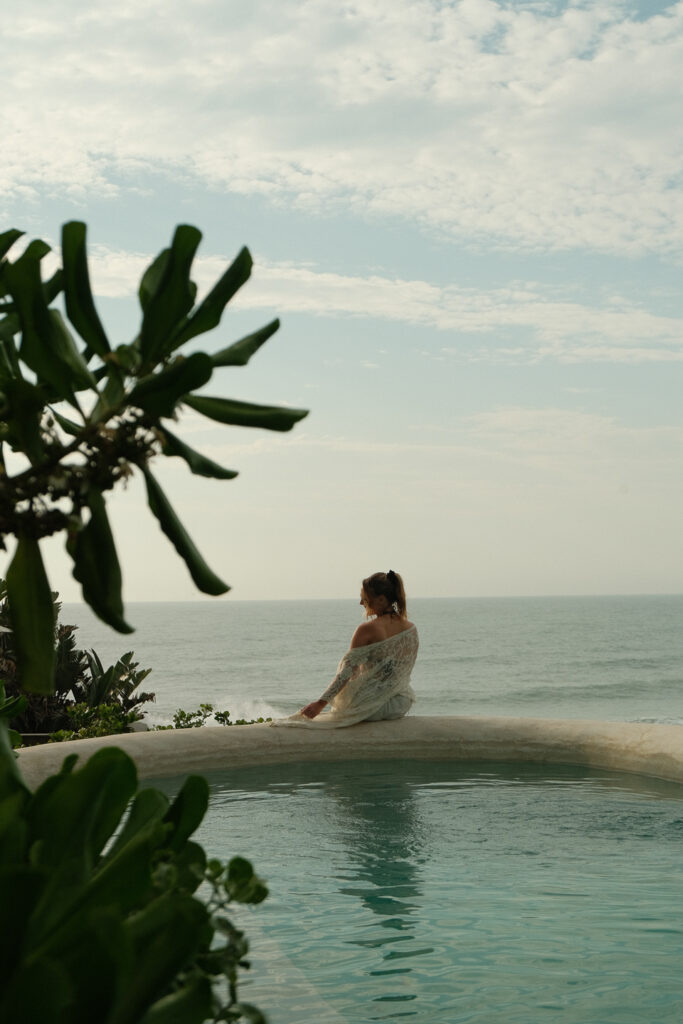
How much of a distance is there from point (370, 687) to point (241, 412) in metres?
6.28

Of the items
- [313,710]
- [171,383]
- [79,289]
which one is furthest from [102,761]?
[313,710]

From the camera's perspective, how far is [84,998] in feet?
3.57

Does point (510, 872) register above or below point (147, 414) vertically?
below

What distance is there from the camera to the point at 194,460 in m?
1.62

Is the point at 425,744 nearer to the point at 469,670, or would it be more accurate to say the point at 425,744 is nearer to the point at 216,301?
the point at 216,301

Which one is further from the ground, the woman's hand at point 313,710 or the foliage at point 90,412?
the foliage at point 90,412

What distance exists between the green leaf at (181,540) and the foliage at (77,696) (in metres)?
6.69

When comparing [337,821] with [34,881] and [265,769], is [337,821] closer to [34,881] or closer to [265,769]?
[265,769]

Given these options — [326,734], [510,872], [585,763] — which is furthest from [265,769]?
[510,872]

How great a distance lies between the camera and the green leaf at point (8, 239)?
1.82 m

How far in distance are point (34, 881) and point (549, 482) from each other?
64.9 metres

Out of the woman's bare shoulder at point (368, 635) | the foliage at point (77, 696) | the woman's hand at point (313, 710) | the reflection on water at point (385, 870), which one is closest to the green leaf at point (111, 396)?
the reflection on water at point (385, 870)

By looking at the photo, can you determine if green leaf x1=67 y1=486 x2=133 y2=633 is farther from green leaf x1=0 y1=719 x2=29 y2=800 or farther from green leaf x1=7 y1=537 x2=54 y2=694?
green leaf x1=0 y1=719 x2=29 y2=800

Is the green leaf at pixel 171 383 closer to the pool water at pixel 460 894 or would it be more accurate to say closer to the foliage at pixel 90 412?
the foliage at pixel 90 412
